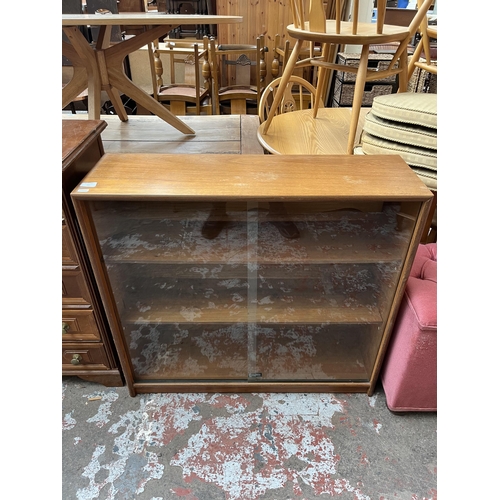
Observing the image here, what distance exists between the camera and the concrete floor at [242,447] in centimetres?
109

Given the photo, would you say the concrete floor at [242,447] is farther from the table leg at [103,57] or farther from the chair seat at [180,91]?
the chair seat at [180,91]

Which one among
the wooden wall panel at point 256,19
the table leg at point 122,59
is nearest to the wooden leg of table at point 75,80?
the table leg at point 122,59

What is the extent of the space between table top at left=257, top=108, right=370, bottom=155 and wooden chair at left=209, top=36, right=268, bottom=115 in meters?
1.38

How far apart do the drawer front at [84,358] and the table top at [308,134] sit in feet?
3.24

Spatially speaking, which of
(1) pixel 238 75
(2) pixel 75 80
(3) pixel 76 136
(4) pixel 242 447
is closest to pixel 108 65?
(2) pixel 75 80

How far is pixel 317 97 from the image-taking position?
6.12 feet

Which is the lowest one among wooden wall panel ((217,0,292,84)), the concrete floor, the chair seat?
the concrete floor

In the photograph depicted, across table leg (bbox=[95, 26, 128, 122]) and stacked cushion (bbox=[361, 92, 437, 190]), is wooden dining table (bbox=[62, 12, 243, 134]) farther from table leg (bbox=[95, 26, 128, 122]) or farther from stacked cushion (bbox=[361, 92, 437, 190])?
stacked cushion (bbox=[361, 92, 437, 190])

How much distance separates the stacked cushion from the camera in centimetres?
109

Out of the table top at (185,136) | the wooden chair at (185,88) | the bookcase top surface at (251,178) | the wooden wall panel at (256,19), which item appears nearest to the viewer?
the bookcase top surface at (251,178)

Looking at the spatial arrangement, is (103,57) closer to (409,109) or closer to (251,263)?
(251,263)

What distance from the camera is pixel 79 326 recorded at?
3.98 ft

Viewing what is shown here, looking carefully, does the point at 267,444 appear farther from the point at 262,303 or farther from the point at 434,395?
the point at 434,395

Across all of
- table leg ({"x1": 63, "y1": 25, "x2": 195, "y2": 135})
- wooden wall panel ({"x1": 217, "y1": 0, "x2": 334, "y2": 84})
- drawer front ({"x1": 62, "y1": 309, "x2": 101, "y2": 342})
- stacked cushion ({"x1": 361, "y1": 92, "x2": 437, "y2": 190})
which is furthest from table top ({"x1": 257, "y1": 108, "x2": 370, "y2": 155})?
wooden wall panel ({"x1": 217, "y1": 0, "x2": 334, "y2": 84})
